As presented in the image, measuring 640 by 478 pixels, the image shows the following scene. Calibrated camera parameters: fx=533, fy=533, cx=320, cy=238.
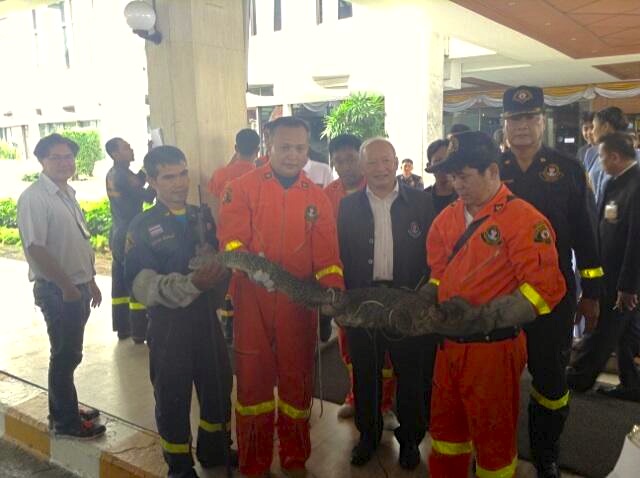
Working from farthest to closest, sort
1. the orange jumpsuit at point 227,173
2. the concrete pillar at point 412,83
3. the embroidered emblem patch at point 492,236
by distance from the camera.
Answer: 1. the concrete pillar at point 412,83
2. the orange jumpsuit at point 227,173
3. the embroidered emblem patch at point 492,236

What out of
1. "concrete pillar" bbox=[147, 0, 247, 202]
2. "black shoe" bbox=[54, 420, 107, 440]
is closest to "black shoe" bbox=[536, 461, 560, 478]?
"black shoe" bbox=[54, 420, 107, 440]

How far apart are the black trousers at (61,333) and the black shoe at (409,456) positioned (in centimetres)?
200

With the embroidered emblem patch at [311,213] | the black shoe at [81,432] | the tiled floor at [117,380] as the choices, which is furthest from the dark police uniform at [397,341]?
the black shoe at [81,432]

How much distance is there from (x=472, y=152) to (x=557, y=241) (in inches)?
34.4

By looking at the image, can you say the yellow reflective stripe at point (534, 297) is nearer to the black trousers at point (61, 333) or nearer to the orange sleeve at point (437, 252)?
the orange sleeve at point (437, 252)

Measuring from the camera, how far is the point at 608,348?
3.65 meters

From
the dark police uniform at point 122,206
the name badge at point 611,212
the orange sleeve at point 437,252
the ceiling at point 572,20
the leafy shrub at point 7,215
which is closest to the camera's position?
the orange sleeve at point 437,252

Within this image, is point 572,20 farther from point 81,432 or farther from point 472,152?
point 81,432

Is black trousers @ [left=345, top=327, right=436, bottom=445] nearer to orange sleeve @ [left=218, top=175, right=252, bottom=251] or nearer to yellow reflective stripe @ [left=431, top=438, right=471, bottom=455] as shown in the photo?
yellow reflective stripe @ [left=431, top=438, right=471, bottom=455]

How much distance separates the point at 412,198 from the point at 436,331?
3.34 ft

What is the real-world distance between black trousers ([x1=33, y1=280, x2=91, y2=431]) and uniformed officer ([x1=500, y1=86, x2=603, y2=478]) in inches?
100

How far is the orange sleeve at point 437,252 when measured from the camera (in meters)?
2.48

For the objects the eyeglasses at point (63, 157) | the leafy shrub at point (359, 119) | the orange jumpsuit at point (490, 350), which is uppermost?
the leafy shrub at point (359, 119)

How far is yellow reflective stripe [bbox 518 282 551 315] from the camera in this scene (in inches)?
82.7
